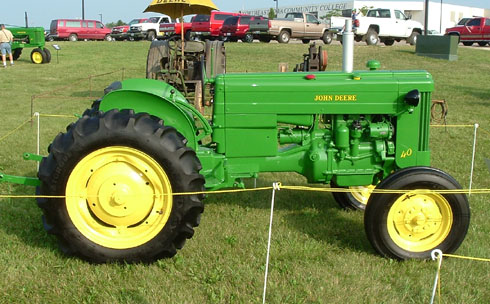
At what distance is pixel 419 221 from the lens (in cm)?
396

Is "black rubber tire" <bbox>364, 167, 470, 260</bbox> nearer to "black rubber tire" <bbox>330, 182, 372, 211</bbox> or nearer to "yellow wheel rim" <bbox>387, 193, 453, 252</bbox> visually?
"yellow wheel rim" <bbox>387, 193, 453, 252</bbox>

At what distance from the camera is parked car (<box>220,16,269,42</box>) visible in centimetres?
2614

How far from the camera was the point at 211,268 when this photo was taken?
385 cm

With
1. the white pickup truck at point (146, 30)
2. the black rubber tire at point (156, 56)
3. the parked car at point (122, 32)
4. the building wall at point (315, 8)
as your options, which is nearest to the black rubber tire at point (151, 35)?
the white pickup truck at point (146, 30)

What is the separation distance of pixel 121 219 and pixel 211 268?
0.78 meters

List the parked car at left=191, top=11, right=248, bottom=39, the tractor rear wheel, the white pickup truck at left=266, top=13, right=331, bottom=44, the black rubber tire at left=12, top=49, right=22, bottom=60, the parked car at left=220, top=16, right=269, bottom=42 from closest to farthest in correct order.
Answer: the tractor rear wheel
the black rubber tire at left=12, top=49, right=22, bottom=60
the parked car at left=220, top=16, right=269, bottom=42
the white pickup truck at left=266, top=13, right=331, bottom=44
the parked car at left=191, top=11, right=248, bottom=39

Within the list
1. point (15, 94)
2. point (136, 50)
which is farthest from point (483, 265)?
point (136, 50)

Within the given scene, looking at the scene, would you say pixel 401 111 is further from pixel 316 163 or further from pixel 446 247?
pixel 446 247

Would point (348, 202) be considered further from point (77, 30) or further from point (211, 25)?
point (77, 30)

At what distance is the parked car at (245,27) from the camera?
26141mm

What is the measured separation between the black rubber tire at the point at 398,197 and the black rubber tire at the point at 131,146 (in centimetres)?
136

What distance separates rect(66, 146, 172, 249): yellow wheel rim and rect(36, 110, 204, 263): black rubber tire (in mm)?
53

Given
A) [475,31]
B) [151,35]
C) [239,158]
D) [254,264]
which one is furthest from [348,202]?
[151,35]

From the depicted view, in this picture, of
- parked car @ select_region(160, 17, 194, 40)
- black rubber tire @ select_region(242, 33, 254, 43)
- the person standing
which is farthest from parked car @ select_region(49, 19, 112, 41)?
the person standing
